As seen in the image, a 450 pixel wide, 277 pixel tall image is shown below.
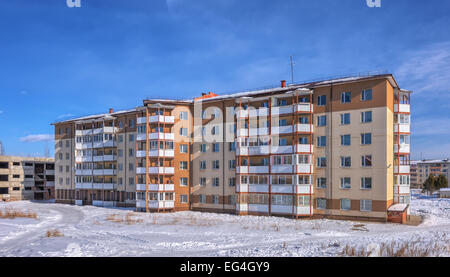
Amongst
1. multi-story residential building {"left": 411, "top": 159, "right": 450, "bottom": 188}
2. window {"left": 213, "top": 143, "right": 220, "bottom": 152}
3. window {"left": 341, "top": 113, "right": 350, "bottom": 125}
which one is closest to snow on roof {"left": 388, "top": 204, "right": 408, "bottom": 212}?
window {"left": 341, "top": 113, "right": 350, "bottom": 125}

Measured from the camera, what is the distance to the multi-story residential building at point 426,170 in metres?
150

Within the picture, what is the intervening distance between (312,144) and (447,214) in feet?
68.1

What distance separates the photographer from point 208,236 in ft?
98.8

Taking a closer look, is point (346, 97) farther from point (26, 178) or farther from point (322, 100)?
point (26, 178)

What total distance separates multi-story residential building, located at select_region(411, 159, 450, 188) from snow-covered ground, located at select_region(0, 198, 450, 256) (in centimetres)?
12578

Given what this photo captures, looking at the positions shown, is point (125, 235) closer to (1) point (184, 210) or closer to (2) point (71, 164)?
(1) point (184, 210)

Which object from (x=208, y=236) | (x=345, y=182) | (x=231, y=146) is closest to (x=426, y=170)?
(x=345, y=182)

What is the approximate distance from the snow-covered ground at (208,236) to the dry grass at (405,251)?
0.39 m

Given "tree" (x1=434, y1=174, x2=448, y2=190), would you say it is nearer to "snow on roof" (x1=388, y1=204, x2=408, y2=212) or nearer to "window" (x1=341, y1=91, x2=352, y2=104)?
"snow on roof" (x1=388, y1=204, x2=408, y2=212)

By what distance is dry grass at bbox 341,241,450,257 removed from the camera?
67.7ft

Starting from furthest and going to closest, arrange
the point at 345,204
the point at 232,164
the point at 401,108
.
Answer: the point at 232,164 < the point at 401,108 < the point at 345,204

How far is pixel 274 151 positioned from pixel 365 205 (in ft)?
41.0
